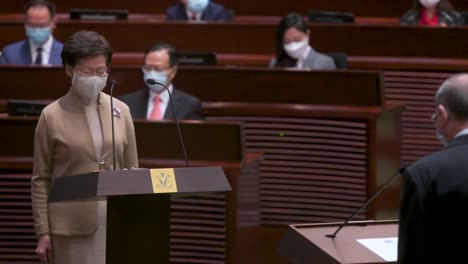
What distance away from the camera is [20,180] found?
266 centimetres

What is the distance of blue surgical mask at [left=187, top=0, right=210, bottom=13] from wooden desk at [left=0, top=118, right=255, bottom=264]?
2.00m

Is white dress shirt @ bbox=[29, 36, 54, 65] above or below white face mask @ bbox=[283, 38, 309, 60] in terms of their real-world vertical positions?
above

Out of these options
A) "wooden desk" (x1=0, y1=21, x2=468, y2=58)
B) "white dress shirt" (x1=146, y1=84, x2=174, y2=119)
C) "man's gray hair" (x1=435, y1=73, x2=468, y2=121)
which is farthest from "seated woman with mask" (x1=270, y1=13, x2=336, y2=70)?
"man's gray hair" (x1=435, y1=73, x2=468, y2=121)

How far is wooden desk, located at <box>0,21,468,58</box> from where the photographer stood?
3.91m

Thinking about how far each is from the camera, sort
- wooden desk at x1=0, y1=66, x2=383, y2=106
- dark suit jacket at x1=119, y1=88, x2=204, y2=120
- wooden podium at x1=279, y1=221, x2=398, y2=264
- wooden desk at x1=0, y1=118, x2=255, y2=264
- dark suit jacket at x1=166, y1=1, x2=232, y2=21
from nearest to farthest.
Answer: wooden podium at x1=279, y1=221, x2=398, y2=264
wooden desk at x1=0, y1=118, x2=255, y2=264
dark suit jacket at x1=119, y1=88, x2=204, y2=120
wooden desk at x1=0, y1=66, x2=383, y2=106
dark suit jacket at x1=166, y1=1, x2=232, y2=21

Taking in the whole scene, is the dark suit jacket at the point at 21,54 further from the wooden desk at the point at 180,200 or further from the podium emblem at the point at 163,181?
the podium emblem at the point at 163,181

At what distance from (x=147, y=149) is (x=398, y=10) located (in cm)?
250

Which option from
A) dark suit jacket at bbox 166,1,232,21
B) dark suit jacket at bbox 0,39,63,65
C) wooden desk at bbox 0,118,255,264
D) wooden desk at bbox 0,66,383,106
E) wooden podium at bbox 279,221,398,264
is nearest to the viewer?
wooden podium at bbox 279,221,398,264

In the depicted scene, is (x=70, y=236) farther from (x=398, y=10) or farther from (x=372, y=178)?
(x=398, y=10)

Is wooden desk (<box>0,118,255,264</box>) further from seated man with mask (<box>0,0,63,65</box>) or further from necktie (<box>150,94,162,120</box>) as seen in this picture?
seated man with mask (<box>0,0,63,65</box>)

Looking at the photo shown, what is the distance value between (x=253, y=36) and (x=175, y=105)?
1085 mm

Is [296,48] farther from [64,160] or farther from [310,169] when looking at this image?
[64,160]

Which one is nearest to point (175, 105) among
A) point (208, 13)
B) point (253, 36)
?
point (253, 36)

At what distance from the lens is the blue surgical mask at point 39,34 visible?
384 centimetres
